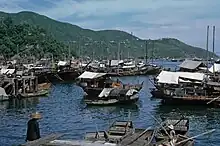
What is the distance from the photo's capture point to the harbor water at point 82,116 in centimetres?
3094

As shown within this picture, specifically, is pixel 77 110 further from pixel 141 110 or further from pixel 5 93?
pixel 5 93

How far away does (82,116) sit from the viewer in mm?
40250

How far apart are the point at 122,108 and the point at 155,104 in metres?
6.17

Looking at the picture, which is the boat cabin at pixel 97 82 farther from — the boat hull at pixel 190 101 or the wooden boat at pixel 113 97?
the boat hull at pixel 190 101

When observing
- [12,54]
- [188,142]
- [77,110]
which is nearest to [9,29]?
[12,54]

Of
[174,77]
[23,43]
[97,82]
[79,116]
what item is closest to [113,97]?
[97,82]

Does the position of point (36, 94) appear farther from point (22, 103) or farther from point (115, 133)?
point (115, 133)

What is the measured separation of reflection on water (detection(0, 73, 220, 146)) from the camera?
3109 cm

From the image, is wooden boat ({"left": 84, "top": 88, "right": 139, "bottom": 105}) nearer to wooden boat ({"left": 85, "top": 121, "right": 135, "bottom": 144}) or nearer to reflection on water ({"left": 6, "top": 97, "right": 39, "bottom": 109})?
reflection on water ({"left": 6, "top": 97, "right": 39, "bottom": 109})

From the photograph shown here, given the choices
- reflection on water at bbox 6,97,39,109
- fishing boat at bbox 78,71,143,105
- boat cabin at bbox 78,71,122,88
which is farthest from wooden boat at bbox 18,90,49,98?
fishing boat at bbox 78,71,143,105

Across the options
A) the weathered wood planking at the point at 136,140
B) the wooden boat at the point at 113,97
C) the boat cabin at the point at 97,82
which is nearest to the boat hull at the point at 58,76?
the boat cabin at the point at 97,82

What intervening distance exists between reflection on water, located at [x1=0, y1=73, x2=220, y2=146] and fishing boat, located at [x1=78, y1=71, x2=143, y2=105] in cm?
97

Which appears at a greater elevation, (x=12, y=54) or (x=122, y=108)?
(x=12, y=54)

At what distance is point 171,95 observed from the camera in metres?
46.8
